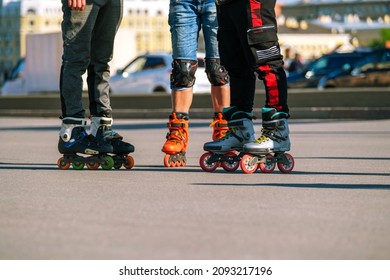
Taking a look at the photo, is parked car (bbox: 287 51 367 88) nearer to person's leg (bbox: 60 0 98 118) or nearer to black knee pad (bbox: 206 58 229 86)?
black knee pad (bbox: 206 58 229 86)

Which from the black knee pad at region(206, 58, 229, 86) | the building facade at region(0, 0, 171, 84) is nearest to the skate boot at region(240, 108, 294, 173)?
the black knee pad at region(206, 58, 229, 86)

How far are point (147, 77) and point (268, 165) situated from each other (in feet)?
79.0

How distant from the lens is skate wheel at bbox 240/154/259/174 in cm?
763

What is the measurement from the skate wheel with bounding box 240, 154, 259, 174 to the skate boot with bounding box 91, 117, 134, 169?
85 centimetres

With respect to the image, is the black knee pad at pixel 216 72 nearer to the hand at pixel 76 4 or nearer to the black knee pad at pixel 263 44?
the black knee pad at pixel 263 44

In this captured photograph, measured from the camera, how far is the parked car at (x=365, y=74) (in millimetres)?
30547

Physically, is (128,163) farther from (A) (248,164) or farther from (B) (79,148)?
(A) (248,164)

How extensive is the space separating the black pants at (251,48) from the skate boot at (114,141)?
818 millimetres

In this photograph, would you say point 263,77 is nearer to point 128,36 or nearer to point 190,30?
point 190,30

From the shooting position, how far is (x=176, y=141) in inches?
324

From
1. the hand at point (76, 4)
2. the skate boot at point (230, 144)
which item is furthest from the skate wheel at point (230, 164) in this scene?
the hand at point (76, 4)

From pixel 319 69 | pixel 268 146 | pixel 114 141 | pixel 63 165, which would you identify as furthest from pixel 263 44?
pixel 319 69
